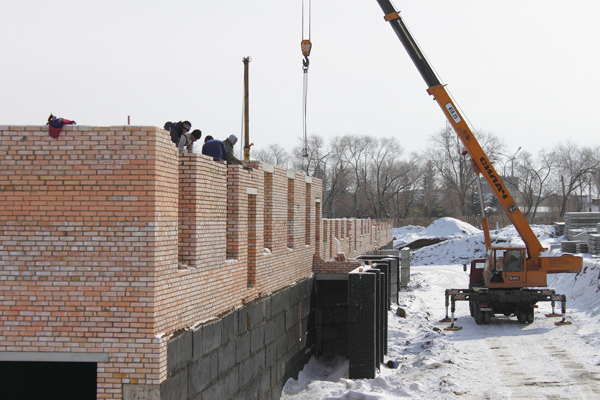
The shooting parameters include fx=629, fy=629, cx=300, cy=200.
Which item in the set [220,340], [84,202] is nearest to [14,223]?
[84,202]

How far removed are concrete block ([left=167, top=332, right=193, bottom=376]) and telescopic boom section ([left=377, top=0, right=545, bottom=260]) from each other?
13.0 meters

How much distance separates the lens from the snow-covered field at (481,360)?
11.0 metres

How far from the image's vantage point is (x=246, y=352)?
9.60 meters

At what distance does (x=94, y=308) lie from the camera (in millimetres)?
6566

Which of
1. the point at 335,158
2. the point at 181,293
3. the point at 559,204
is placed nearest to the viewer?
the point at 181,293

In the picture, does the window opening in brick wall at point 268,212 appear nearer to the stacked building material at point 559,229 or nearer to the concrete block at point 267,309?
the concrete block at point 267,309

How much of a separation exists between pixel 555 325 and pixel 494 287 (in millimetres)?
1844

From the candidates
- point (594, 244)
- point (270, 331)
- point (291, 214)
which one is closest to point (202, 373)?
point (270, 331)

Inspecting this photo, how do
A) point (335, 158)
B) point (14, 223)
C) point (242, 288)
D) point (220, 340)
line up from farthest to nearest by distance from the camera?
point (335, 158), point (242, 288), point (220, 340), point (14, 223)

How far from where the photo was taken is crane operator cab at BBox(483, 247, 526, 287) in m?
17.6

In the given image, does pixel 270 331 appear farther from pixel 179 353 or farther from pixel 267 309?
pixel 179 353

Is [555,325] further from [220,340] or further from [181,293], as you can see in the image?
[181,293]

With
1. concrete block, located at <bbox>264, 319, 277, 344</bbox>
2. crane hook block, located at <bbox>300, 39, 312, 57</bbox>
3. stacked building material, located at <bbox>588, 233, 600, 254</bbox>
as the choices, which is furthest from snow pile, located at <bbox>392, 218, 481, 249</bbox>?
concrete block, located at <bbox>264, 319, 277, 344</bbox>

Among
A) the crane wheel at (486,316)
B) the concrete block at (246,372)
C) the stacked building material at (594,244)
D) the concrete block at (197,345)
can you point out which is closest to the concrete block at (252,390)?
the concrete block at (246,372)
